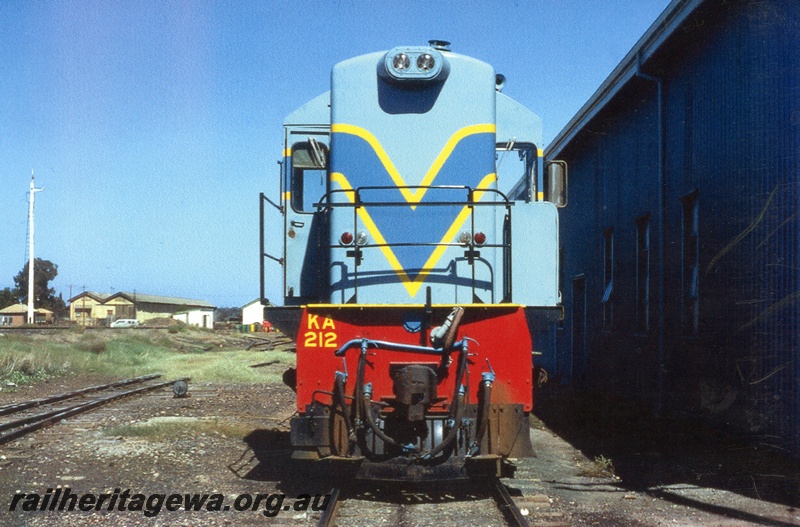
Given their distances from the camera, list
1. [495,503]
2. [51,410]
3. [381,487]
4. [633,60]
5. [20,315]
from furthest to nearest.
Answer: [20,315] < [51,410] < [633,60] < [381,487] < [495,503]

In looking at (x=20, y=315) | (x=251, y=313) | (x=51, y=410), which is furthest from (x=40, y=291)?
(x=51, y=410)

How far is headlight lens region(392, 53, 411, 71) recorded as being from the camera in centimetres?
717

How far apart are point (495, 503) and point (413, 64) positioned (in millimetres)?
3942

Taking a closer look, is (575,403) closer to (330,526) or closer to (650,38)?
(650,38)

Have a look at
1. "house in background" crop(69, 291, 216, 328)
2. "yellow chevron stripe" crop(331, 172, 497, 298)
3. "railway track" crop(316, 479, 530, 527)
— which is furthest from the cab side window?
"house in background" crop(69, 291, 216, 328)

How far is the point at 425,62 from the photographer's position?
7.20 m

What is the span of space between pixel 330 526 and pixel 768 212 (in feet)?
18.1

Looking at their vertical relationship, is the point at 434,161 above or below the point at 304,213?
above

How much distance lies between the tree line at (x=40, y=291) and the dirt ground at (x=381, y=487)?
3265 inches

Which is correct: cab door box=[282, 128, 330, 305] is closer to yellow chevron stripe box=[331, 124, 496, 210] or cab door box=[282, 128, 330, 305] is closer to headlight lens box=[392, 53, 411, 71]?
yellow chevron stripe box=[331, 124, 496, 210]

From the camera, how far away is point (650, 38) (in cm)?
1096

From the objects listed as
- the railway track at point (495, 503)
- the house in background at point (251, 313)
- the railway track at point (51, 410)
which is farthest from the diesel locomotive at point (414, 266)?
the house in background at point (251, 313)

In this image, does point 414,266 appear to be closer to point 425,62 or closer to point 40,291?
point 425,62

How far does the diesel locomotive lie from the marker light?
1 cm
